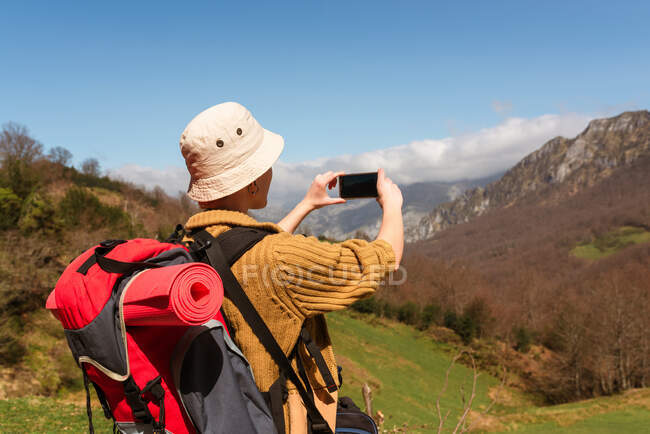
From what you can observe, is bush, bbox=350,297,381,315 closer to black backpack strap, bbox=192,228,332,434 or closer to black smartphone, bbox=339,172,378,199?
black smartphone, bbox=339,172,378,199

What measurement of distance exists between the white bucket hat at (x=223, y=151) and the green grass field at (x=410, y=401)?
903 centimetres

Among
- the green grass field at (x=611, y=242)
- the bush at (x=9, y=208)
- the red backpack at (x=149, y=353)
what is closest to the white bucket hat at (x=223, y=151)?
the red backpack at (x=149, y=353)

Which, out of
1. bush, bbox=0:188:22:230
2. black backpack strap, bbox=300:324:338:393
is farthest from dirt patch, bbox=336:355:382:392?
black backpack strap, bbox=300:324:338:393

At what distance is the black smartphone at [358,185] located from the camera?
2.00m

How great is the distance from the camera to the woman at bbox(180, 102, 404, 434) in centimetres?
146

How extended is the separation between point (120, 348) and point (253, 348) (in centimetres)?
45

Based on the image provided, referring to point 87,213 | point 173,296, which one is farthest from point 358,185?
point 87,213

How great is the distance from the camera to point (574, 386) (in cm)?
4216

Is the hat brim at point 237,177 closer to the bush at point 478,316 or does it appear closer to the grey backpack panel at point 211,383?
the grey backpack panel at point 211,383

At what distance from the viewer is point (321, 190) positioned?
2186 mm

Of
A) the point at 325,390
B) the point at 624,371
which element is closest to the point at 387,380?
the point at 624,371

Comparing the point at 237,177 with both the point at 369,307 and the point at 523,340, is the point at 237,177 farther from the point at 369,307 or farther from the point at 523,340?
the point at 523,340

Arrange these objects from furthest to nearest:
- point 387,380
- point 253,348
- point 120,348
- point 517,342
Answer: point 517,342 < point 387,380 < point 253,348 < point 120,348

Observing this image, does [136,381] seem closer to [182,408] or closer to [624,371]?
[182,408]
